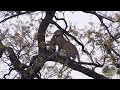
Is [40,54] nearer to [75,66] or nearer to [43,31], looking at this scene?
[43,31]

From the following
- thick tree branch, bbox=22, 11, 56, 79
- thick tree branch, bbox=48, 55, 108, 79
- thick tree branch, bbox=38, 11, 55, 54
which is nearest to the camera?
thick tree branch, bbox=22, 11, 56, 79

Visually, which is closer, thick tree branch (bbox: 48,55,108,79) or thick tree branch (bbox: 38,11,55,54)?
thick tree branch (bbox: 48,55,108,79)

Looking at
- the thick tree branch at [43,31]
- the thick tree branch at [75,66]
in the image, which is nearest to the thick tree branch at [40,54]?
the thick tree branch at [43,31]

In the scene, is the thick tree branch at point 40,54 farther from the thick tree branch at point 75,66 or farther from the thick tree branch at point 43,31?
the thick tree branch at point 75,66

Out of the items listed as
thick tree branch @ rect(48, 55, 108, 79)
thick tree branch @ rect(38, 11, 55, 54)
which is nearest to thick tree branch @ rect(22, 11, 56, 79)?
thick tree branch @ rect(38, 11, 55, 54)

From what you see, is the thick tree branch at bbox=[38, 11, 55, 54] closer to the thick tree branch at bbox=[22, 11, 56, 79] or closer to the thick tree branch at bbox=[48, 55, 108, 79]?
the thick tree branch at bbox=[22, 11, 56, 79]

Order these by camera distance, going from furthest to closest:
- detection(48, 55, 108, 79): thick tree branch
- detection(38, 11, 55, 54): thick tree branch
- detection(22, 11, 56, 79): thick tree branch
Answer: detection(38, 11, 55, 54): thick tree branch < detection(48, 55, 108, 79): thick tree branch < detection(22, 11, 56, 79): thick tree branch

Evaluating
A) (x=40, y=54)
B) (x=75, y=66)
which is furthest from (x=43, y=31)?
(x=75, y=66)

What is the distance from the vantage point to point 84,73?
453cm

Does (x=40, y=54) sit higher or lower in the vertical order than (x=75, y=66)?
higher

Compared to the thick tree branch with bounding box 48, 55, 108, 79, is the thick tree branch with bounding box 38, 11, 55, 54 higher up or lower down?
higher up
